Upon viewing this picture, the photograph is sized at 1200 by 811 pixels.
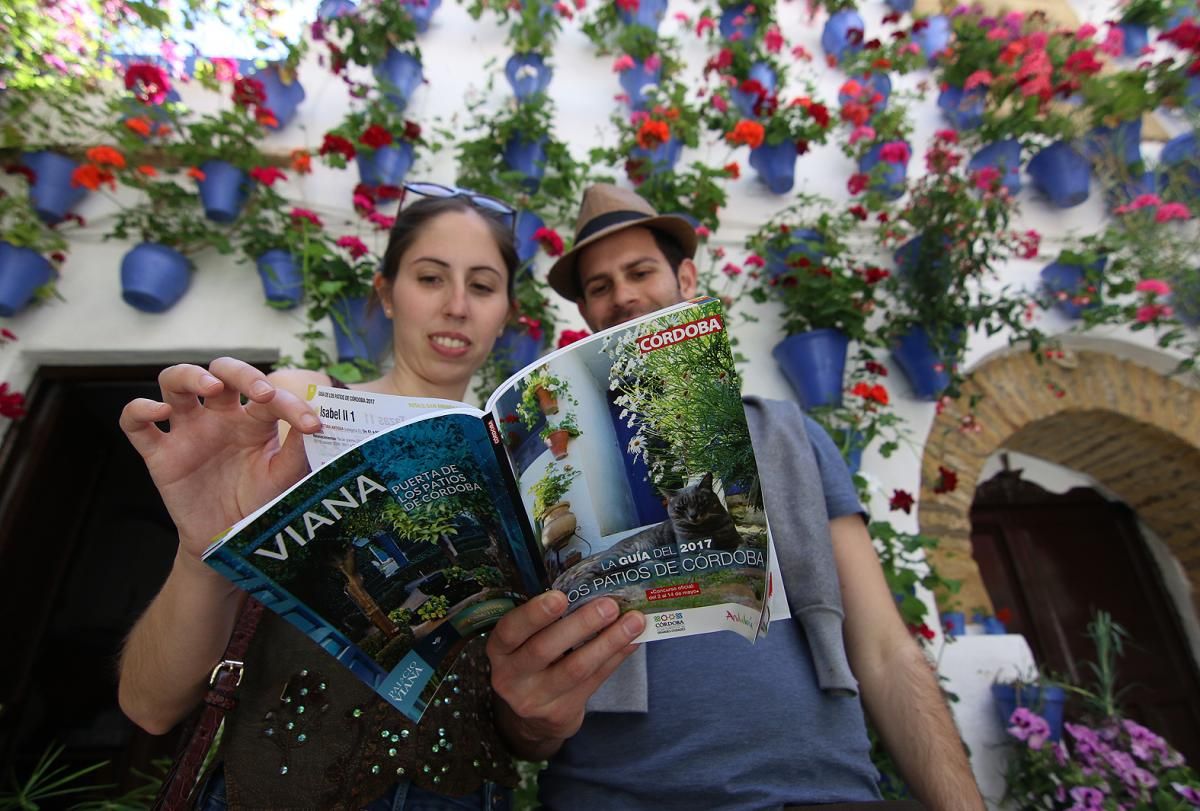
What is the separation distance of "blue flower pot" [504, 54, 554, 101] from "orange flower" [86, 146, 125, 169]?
158 centimetres

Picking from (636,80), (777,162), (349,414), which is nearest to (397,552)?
(349,414)

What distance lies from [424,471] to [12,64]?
2978 millimetres

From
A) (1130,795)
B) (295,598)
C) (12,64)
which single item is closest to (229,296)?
(12,64)

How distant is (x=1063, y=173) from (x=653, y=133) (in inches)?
83.1

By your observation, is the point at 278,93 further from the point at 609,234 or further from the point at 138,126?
the point at 609,234

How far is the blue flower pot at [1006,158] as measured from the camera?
9.08 feet

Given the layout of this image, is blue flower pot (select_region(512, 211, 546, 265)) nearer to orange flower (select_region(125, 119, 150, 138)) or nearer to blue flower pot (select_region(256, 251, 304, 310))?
blue flower pot (select_region(256, 251, 304, 310))

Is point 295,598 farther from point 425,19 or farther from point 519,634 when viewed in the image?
point 425,19

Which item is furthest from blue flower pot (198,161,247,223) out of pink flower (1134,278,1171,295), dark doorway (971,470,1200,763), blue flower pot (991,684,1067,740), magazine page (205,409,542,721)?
dark doorway (971,470,1200,763)

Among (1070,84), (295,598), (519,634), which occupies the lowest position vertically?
(519,634)

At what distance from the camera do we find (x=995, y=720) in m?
1.90

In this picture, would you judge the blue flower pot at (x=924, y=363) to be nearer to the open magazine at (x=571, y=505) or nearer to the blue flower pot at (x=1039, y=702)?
the blue flower pot at (x=1039, y=702)

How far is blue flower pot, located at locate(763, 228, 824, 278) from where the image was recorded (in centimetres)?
222

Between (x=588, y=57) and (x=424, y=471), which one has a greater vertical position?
(x=588, y=57)
